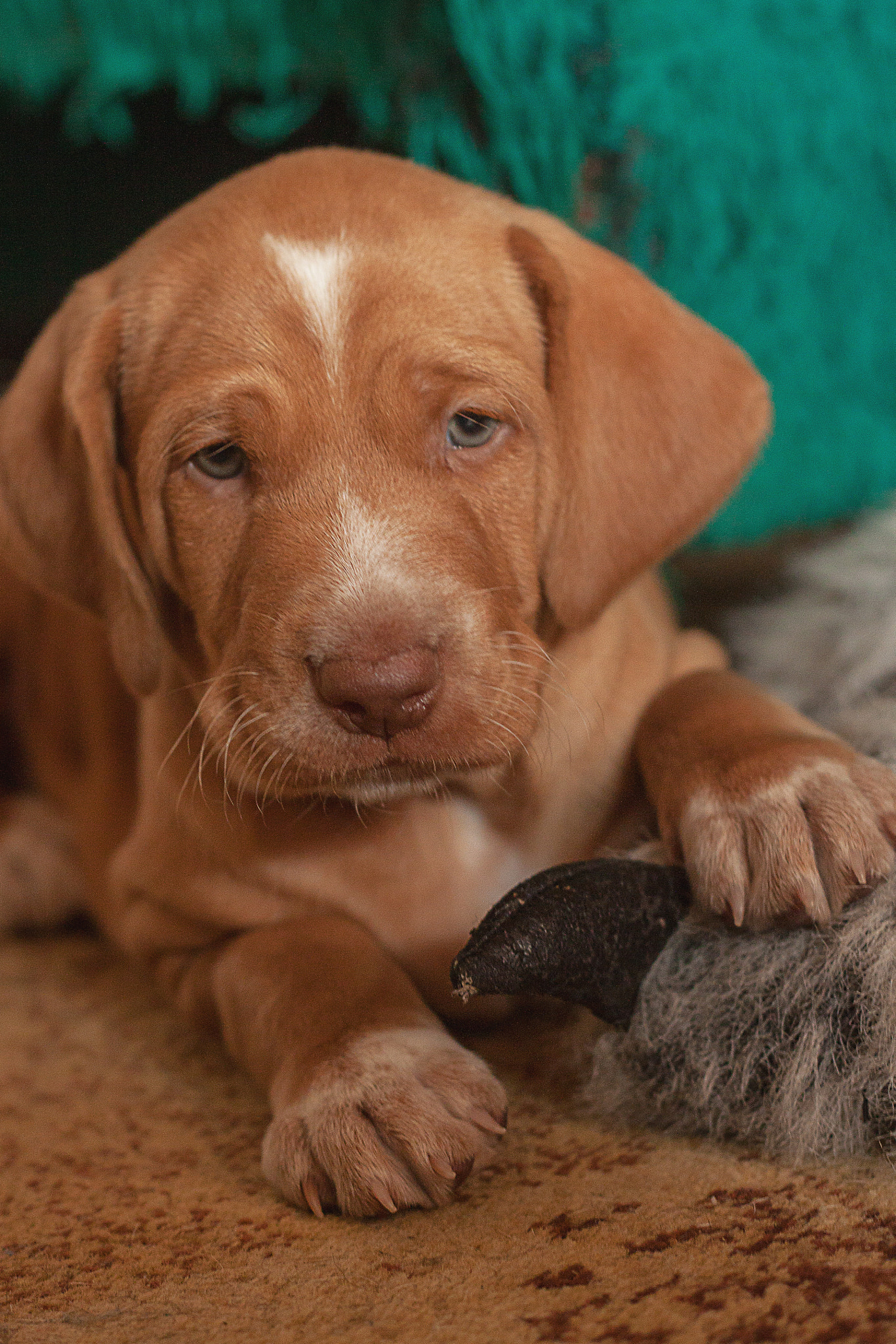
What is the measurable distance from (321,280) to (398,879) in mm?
944

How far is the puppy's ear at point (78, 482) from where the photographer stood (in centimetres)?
216

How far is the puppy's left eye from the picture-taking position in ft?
6.59

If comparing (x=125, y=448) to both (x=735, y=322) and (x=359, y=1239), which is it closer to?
(x=359, y=1239)

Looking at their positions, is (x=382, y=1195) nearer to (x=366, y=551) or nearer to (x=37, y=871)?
(x=366, y=551)

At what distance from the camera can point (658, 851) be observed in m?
1.92

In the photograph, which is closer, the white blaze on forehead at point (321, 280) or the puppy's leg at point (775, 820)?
the puppy's leg at point (775, 820)

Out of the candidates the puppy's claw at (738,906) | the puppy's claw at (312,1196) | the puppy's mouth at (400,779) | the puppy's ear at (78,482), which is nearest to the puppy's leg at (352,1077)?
the puppy's claw at (312,1196)

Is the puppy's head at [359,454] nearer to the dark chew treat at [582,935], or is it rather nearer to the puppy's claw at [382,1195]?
the dark chew treat at [582,935]

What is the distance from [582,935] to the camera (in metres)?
1.69

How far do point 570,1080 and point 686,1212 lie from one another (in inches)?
18.2

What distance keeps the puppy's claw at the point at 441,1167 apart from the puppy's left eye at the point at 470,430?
3.33ft

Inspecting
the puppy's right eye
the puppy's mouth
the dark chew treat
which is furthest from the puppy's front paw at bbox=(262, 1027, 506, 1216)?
the puppy's right eye

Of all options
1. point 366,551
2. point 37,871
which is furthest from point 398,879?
point 37,871

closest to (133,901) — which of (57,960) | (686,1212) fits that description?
(57,960)
